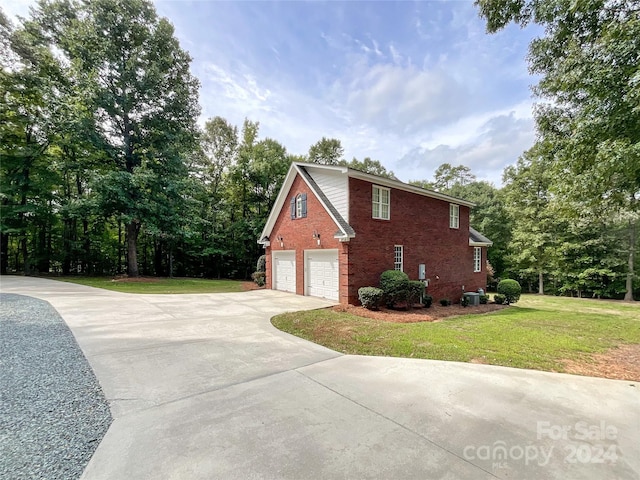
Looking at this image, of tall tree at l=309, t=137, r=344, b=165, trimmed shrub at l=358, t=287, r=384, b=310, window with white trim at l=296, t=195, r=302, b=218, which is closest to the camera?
trimmed shrub at l=358, t=287, r=384, b=310

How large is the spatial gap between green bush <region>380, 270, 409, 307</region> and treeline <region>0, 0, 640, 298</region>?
358 inches

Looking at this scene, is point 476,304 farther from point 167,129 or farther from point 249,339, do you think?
point 167,129

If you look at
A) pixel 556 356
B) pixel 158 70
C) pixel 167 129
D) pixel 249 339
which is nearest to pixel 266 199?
pixel 167 129

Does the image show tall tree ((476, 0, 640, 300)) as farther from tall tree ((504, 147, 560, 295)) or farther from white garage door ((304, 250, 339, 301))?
tall tree ((504, 147, 560, 295))

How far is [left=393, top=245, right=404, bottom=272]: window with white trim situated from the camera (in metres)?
13.2

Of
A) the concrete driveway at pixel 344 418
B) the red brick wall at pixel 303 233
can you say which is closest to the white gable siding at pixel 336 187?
the red brick wall at pixel 303 233

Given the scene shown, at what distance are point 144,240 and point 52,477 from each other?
1188 inches

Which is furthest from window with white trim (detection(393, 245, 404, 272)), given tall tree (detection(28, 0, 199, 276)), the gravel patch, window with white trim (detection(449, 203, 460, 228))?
tall tree (detection(28, 0, 199, 276))

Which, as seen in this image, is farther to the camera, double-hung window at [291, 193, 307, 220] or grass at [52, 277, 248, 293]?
grass at [52, 277, 248, 293]

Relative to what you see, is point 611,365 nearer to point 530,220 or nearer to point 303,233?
point 303,233

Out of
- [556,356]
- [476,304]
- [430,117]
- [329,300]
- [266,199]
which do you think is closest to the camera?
[556,356]

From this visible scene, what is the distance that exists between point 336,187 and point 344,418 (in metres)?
10.0

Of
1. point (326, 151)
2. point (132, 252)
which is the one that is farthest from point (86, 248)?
point (326, 151)

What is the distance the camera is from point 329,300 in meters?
12.3
